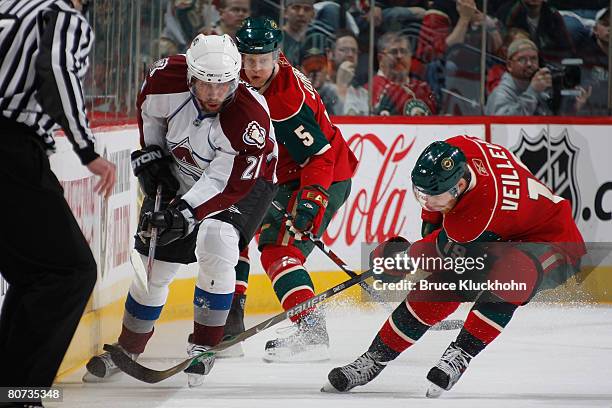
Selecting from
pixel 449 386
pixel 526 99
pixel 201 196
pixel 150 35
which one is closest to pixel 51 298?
pixel 201 196

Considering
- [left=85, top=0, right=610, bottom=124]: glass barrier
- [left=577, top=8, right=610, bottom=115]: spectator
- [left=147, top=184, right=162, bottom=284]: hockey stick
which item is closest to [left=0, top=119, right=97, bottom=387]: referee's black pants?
[left=147, top=184, right=162, bottom=284]: hockey stick

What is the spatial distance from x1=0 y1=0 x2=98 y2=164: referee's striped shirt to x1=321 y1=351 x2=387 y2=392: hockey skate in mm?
1314

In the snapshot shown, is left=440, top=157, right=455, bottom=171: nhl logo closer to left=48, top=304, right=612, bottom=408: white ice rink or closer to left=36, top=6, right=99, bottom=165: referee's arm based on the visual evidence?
left=48, top=304, right=612, bottom=408: white ice rink

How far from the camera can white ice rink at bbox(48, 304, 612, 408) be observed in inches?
136

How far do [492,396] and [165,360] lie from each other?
1.19 metres

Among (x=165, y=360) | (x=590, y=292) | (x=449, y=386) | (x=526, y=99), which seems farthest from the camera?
(x=526, y=99)

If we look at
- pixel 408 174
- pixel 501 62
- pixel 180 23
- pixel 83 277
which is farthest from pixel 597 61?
pixel 83 277

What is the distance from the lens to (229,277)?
3688 mm

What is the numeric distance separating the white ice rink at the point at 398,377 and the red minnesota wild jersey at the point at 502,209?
0.46 meters

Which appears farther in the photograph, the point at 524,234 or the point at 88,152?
the point at 524,234

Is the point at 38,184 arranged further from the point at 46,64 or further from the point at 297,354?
the point at 297,354

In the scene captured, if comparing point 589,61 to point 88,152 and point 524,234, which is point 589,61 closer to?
point 524,234

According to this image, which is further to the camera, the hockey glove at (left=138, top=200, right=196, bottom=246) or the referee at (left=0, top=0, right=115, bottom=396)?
the hockey glove at (left=138, top=200, right=196, bottom=246)

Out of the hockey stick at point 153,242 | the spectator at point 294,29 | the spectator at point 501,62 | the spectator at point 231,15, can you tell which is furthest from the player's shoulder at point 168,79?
the spectator at point 501,62
